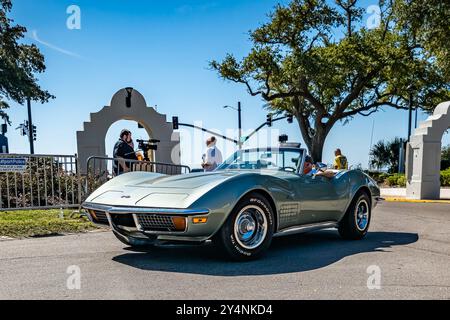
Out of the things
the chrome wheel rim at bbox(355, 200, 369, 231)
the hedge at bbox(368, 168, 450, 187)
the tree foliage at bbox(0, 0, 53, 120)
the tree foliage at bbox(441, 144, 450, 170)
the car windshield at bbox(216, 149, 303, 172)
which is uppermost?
the tree foliage at bbox(0, 0, 53, 120)

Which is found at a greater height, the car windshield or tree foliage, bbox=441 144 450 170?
the car windshield

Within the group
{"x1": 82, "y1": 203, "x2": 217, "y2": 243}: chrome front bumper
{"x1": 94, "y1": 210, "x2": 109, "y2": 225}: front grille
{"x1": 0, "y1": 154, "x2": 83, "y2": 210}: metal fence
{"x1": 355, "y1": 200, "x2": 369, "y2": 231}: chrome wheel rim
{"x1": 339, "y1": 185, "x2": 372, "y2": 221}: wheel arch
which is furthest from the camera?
{"x1": 0, "y1": 154, "x2": 83, "y2": 210}: metal fence

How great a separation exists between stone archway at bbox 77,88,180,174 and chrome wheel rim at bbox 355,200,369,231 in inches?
464

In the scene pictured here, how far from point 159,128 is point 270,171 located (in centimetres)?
1243

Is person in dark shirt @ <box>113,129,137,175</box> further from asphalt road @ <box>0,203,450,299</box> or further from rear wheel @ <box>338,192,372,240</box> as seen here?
rear wheel @ <box>338,192,372,240</box>

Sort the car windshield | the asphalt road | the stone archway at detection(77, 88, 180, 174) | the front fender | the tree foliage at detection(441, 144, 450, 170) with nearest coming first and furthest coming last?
the asphalt road < the front fender < the car windshield < the stone archway at detection(77, 88, 180, 174) < the tree foliage at detection(441, 144, 450, 170)

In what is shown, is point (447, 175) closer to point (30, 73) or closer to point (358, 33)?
point (358, 33)

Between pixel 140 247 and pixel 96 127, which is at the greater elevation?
pixel 96 127

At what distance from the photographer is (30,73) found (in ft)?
87.6

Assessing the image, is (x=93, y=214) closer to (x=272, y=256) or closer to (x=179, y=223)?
(x=179, y=223)

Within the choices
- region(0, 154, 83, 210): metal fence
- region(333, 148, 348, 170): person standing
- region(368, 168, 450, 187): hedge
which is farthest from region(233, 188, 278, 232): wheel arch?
region(368, 168, 450, 187): hedge

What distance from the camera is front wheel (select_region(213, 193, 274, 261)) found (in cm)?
456

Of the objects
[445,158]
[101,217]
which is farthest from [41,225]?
[445,158]

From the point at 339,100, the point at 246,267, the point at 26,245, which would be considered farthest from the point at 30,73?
the point at 246,267
